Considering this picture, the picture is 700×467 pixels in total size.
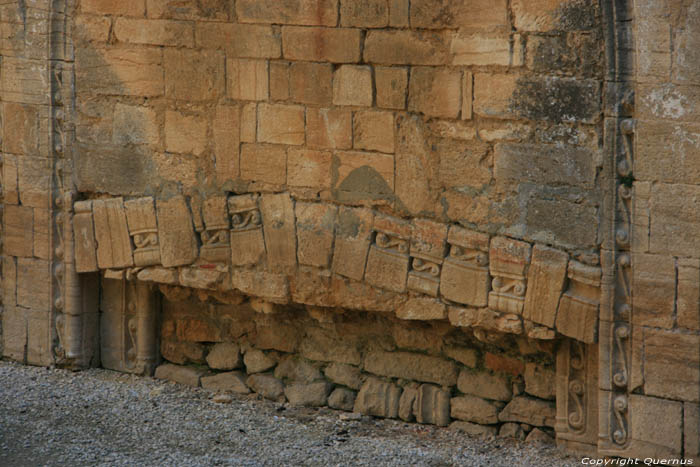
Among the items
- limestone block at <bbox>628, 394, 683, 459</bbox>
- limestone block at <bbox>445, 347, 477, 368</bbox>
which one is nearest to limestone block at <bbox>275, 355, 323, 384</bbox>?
limestone block at <bbox>445, 347, 477, 368</bbox>

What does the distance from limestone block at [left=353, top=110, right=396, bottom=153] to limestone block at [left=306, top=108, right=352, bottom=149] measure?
0.18ft

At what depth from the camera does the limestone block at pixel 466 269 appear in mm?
6566

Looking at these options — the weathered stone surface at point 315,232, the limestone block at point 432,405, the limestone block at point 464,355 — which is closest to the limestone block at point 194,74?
the weathered stone surface at point 315,232

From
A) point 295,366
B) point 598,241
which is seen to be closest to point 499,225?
point 598,241

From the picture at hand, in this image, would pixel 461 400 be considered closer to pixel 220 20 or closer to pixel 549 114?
pixel 549 114

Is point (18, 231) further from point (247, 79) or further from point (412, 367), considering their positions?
point (412, 367)

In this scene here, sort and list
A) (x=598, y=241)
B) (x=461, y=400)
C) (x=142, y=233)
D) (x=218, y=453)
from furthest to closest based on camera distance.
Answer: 1. (x=142, y=233)
2. (x=461, y=400)
3. (x=218, y=453)
4. (x=598, y=241)

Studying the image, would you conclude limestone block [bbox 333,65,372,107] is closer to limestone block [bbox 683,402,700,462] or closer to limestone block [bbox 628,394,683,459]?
limestone block [bbox 628,394,683,459]

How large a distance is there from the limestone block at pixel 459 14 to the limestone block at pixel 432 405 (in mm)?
2329

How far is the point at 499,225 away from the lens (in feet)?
21.4

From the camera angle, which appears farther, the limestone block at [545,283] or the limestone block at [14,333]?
the limestone block at [14,333]

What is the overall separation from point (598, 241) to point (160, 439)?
116 inches

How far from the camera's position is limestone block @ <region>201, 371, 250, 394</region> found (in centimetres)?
771

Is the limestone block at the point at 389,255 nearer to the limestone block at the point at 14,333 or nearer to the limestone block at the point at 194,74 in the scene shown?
the limestone block at the point at 194,74
